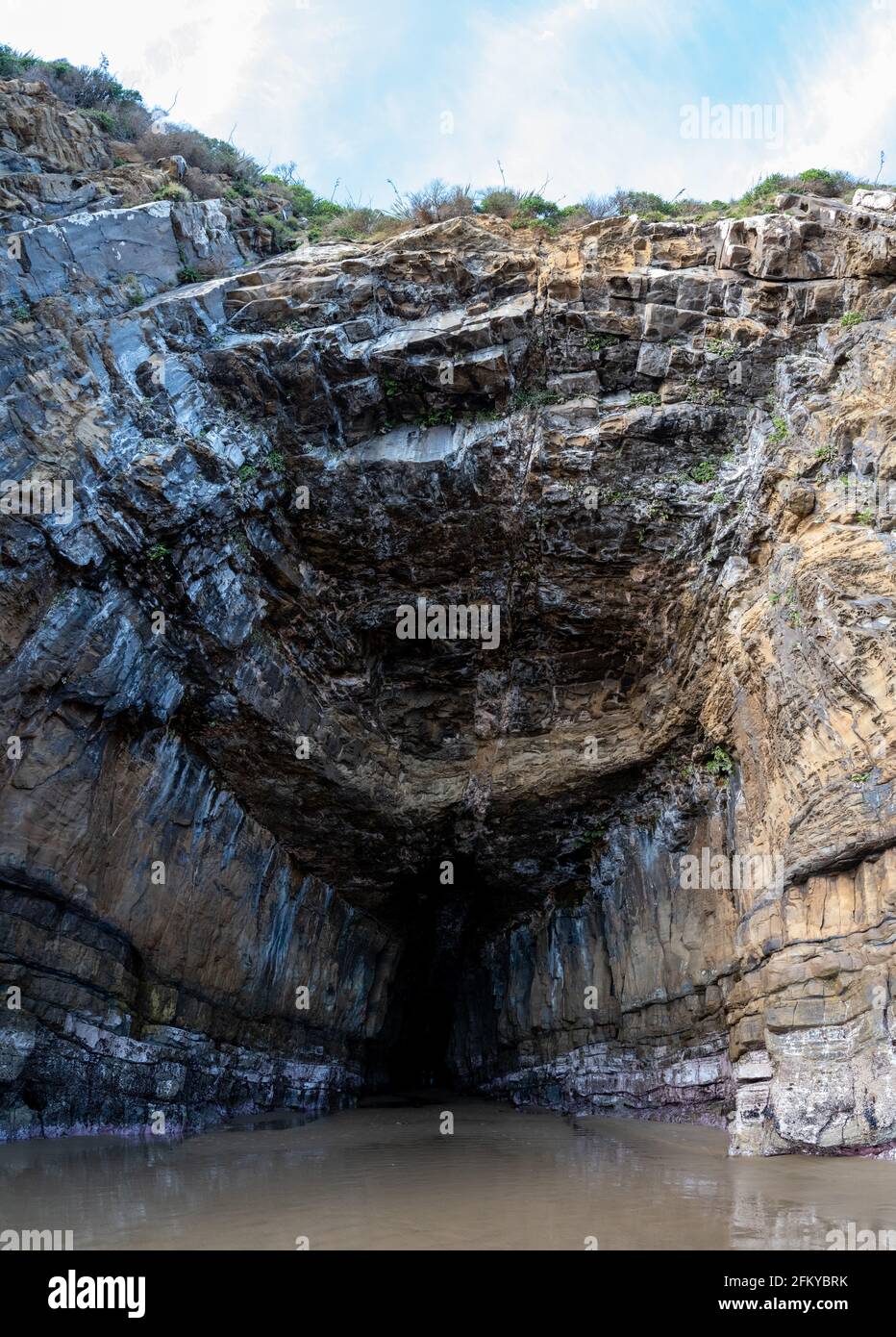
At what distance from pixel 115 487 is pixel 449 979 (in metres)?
14.6

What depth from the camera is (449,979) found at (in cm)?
2184

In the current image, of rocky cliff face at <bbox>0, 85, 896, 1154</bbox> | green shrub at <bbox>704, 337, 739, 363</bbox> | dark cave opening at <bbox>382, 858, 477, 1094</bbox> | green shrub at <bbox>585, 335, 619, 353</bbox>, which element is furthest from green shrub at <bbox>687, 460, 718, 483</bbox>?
dark cave opening at <bbox>382, 858, 477, 1094</bbox>

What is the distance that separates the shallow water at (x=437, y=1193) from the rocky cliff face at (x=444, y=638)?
139cm

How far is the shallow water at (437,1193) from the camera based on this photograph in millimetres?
5844

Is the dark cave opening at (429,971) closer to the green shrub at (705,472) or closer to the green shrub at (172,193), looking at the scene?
the green shrub at (705,472)

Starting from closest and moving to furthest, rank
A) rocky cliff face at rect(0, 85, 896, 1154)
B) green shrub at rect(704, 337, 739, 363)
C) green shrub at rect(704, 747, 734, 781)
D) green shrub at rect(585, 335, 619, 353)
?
rocky cliff face at rect(0, 85, 896, 1154) → green shrub at rect(704, 747, 734, 781) → green shrub at rect(704, 337, 739, 363) → green shrub at rect(585, 335, 619, 353)

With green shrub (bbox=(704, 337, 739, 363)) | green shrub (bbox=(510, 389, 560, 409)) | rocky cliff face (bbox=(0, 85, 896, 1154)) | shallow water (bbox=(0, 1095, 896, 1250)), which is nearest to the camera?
shallow water (bbox=(0, 1095, 896, 1250))

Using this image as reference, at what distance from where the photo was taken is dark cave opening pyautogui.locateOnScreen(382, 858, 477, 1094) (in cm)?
1905

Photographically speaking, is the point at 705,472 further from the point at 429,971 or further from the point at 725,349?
the point at 429,971

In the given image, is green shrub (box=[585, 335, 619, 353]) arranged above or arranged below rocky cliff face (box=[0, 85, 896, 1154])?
above

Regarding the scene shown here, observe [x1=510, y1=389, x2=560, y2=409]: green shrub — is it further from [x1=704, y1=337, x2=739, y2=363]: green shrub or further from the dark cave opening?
the dark cave opening

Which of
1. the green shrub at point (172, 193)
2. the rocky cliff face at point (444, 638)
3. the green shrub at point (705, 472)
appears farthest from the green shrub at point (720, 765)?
the green shrub at point (172, 193)

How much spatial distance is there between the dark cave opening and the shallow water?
6.65m
